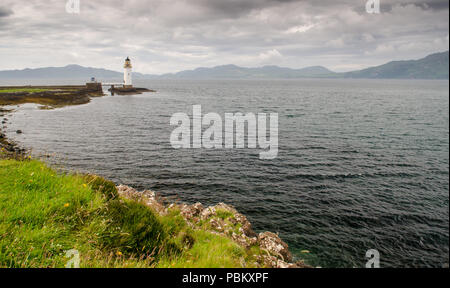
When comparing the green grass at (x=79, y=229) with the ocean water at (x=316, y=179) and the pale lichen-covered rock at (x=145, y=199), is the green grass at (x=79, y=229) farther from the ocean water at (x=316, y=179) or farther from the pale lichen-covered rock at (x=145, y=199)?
the ocean water at (x=316, y=179)

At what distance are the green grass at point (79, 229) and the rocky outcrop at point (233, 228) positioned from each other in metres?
4.00

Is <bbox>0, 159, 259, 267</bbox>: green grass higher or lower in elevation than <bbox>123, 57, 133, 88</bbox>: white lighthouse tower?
lower

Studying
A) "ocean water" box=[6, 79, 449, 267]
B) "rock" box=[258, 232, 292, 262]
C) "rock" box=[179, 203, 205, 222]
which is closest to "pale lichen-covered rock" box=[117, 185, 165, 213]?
"rock" box=[179, 203, 205, 222]

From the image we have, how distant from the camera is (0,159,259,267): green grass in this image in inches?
174

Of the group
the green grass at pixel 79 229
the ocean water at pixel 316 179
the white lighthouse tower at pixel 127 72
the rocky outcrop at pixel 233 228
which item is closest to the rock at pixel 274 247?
the rocky outcrop at pixel 233 228

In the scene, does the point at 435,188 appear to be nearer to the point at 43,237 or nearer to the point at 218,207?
the point at 218,207

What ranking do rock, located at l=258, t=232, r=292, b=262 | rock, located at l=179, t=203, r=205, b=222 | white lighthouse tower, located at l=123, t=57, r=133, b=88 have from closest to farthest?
rock, located at l=258, t=232, r=292, b=262 < rock, located at l=179, t=203, r=205, b=222 < white lighthouse tower, located at l=123, t=57, r=133, b=88

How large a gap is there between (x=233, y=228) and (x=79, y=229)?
9.79 m

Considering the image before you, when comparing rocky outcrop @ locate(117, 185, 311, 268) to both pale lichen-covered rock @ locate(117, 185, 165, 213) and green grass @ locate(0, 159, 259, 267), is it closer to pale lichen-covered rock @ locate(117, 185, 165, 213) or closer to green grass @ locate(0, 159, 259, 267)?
pale lichen-covered rock @ locate(117, 185, 165, 213)

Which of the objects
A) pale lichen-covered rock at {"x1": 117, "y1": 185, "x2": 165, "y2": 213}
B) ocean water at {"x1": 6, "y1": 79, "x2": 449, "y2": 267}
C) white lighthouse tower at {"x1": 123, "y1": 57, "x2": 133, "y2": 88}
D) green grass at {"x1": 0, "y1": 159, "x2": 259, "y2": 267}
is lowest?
ocean water at {"x1": 6, "y1": 79, "x2": 449, "y2": 267}

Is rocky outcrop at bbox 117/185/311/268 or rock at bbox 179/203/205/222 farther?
rock at bbox 179/203/205/222

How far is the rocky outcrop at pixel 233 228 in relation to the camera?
37.5 ft

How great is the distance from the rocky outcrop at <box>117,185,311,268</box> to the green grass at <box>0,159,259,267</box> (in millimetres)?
4005

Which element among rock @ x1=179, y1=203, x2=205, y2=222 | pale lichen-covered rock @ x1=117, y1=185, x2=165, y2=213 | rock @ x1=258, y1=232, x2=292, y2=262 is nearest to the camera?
pale lichen-covered rock @ x1=117, y1=185, x2=165, y2=213
